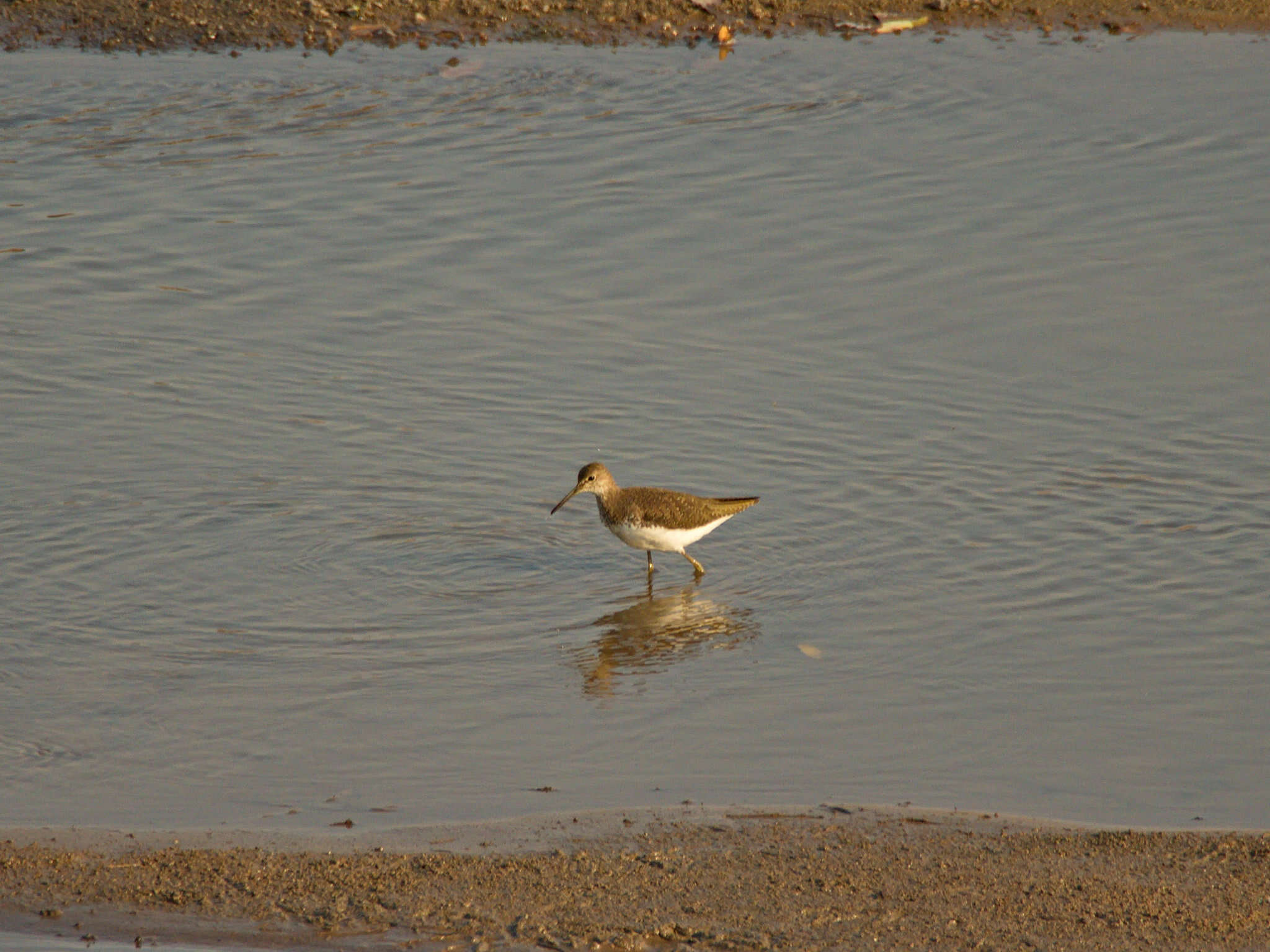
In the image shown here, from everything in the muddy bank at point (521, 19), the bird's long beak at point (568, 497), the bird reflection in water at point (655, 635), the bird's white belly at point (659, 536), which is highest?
the muddy bank at point (521, 19)

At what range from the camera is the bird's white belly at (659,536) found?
33.4ft

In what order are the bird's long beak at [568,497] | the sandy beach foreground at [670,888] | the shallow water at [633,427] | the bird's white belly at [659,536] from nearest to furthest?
1. the sandy beach foreground at [670,888]
2. the shallow water at [633,427]
3. the bird's white belly at [659,536]
4. the bird's long beak at [568,497]

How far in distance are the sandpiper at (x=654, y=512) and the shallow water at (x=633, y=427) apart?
0.29 meters

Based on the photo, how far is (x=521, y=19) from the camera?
21.0 metres

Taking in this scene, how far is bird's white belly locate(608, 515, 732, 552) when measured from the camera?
10.2m

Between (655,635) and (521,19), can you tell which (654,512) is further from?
(521,19)

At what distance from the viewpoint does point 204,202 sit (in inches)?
652

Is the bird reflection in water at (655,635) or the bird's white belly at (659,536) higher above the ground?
the bird's white belly at (659,536)

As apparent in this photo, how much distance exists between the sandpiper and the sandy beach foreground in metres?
3.41

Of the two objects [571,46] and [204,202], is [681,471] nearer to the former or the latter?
[204,202]

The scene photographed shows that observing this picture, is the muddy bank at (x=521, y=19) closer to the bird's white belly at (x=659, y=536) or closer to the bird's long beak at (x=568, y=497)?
the bird's long beak at (x=568, y=497)

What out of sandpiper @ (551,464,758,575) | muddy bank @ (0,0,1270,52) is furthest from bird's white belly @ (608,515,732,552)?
muddy bank @ (0,0,1270,52)

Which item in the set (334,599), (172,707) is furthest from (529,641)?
(172,707)

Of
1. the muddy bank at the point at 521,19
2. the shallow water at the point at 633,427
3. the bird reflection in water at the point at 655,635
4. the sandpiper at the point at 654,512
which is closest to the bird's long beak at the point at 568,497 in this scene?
the sandpiper at the point at 654,512
